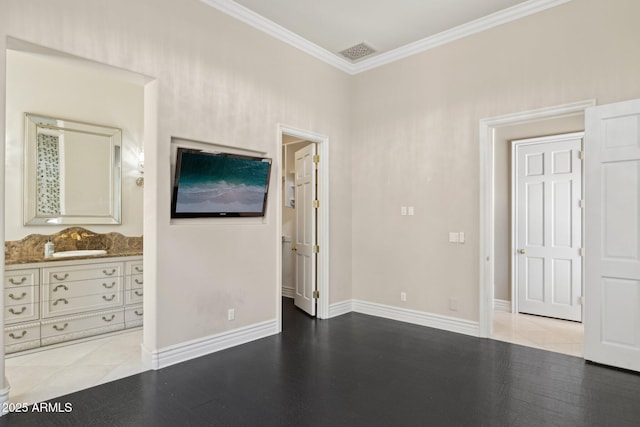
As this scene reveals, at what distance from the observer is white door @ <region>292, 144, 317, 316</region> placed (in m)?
5.05

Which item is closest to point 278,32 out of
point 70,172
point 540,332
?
point 70,172

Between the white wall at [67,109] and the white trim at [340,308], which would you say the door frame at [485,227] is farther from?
the white wall at [67,109]

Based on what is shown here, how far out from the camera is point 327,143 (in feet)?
16.6

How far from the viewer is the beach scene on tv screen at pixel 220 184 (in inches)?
138

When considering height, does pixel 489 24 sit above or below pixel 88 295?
above

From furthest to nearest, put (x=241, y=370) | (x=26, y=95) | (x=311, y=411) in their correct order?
(x=26, y=95) < (x=241, y=370) < (x=311, y=411)

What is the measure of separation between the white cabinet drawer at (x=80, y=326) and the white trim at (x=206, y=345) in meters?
1.11

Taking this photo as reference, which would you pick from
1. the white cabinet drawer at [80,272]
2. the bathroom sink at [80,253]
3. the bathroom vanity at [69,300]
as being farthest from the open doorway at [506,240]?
the bathroom sink at [80,253]

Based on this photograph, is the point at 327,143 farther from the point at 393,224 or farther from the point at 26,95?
the point at 26,95

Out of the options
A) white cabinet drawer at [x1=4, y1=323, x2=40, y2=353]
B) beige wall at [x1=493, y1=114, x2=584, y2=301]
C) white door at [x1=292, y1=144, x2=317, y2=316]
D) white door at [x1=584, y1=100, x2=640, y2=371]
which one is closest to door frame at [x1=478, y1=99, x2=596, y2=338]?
white door at [x1=584, y1=100, x2=640, y2=371]

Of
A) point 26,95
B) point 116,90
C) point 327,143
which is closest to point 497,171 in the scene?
point 327,143

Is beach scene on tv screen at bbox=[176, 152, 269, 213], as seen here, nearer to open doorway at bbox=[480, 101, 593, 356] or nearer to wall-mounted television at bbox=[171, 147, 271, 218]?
wall-mounted television at bbox=[171, 147, 271, 218]

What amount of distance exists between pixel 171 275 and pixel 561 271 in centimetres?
492

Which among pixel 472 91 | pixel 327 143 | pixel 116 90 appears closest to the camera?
pixel 472 91
